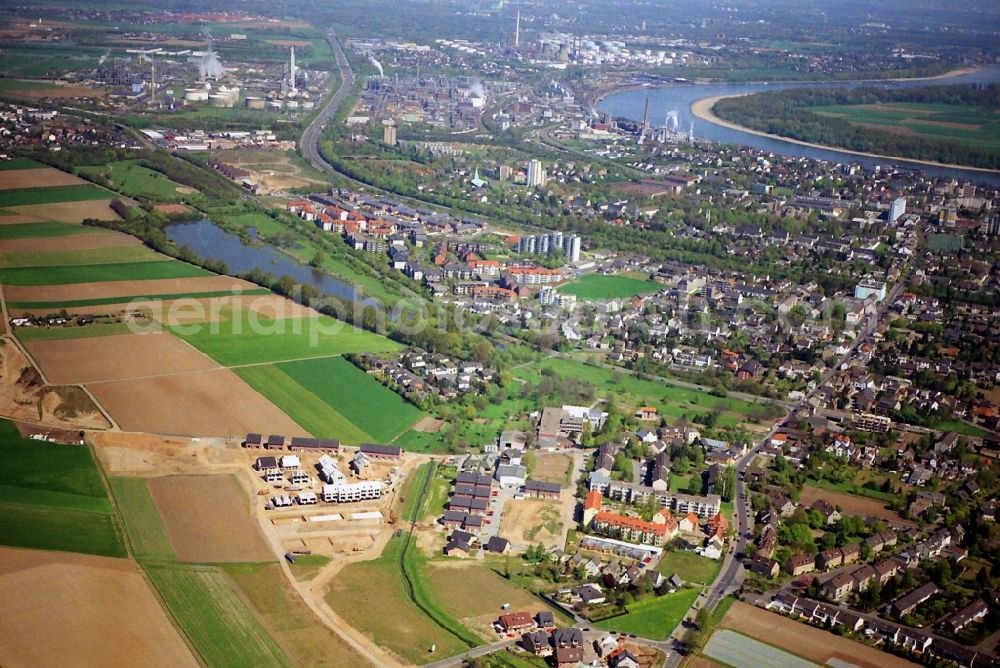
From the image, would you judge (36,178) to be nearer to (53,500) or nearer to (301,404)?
(301,404)

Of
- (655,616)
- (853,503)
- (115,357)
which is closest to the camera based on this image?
Result: (655,616)

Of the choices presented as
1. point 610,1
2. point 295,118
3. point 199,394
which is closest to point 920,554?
point 199,394

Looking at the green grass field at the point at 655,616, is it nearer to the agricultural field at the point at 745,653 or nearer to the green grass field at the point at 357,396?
the agricultural field at the point at 745,653

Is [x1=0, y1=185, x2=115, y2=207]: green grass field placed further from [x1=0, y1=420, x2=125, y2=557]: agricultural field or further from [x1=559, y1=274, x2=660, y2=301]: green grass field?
[x1=0, y1=420, x2=125, y2=557]: agricultural field

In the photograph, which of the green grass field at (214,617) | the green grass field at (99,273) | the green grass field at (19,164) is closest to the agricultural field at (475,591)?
the green grass field at (214,617)

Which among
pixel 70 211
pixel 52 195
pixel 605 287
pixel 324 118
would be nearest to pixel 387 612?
pixel 605 287
